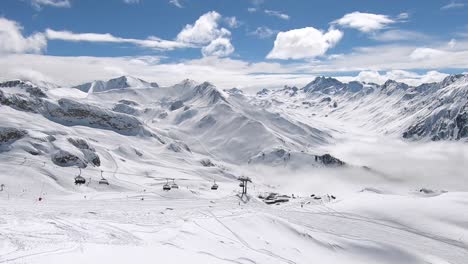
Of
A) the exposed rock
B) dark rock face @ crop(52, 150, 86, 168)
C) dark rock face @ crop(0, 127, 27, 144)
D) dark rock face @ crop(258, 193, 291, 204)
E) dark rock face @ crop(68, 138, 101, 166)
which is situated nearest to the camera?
dark rock face @ crop(258, 193, 291, 204)

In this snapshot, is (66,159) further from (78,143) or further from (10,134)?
(78,143)

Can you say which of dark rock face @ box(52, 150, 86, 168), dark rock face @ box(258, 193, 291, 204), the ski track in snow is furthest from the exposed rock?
the ski track in snow

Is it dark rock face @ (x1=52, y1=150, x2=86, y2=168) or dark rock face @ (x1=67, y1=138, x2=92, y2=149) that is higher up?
dark rock face @ (x1=67, y1=138, x2=92, y2=149)

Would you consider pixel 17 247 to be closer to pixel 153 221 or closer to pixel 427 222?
pixel 153 221

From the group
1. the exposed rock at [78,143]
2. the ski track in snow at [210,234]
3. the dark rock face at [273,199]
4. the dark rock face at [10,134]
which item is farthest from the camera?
the exposed rock at [78,143]

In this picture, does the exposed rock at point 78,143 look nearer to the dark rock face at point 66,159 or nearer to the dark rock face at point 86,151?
the dark rock face at point 86,151

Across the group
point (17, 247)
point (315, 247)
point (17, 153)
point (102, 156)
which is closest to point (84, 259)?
point (17, 247)

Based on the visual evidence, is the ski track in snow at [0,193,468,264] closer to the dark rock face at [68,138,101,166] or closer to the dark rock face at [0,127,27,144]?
the dark rock face at [68,138,101,166]

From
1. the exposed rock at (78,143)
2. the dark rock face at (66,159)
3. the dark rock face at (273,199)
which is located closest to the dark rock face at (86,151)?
the exposed rock at (78,143)
